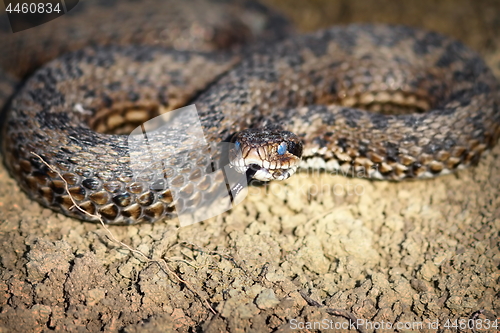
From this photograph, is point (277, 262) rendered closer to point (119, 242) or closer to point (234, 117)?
point (119, 242)

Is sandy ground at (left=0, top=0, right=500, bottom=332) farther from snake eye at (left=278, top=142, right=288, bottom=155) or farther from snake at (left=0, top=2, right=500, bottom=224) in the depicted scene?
snake eye at (left=278, top=142, right=288, bottom=155)

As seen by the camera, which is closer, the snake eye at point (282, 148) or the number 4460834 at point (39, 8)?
the snake eye at point (282, 148)

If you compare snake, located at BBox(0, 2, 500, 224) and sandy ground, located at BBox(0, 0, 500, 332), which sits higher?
snake, located at BBox(0, 2, 500, 224)

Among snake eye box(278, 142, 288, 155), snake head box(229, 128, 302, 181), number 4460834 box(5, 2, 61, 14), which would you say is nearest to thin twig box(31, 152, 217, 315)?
snake head box(229, 128, 302, 181)

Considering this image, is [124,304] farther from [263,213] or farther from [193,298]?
[263,213]

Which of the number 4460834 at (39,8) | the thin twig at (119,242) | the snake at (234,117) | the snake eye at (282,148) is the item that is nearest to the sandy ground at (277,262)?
the thin twig at (119,242)

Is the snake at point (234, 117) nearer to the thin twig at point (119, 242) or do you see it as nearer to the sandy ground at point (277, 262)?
the thin twig at point (119, 242)

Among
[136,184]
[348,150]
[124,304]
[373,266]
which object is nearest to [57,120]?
[136,184]
